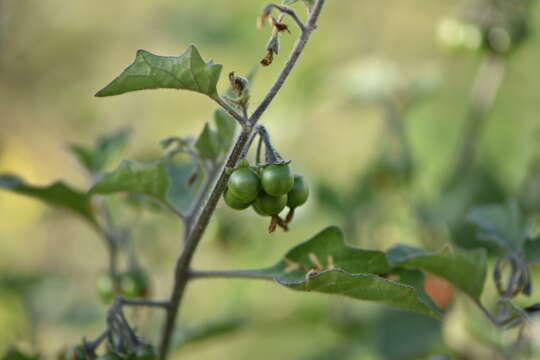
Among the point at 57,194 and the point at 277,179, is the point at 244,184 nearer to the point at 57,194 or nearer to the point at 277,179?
the point at 277,179

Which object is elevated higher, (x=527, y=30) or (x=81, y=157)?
(x=527, y=30)

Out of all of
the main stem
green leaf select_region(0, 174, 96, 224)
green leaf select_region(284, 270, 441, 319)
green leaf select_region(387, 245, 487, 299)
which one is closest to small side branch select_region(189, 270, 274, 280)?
the main stem

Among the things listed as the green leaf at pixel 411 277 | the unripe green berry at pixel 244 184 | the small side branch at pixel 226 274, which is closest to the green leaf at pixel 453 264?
the green leaf at pixel 411 277

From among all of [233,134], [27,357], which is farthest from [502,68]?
[27,357]

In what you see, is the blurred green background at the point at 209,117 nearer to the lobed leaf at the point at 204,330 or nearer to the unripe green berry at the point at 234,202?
the lobed leaf at the point at 204,330

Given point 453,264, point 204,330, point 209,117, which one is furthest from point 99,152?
point 209,117

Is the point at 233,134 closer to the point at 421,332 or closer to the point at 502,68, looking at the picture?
the point at 421,332
